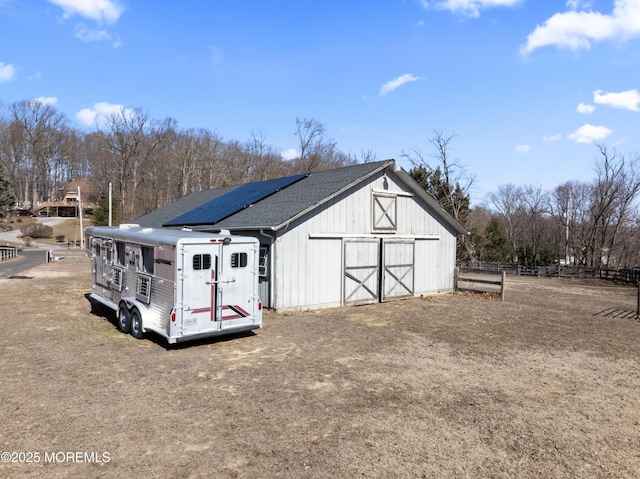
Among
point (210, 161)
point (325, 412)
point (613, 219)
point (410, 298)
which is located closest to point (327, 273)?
point (410, 298)

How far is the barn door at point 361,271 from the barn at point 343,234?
4 cm

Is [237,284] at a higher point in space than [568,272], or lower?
higher

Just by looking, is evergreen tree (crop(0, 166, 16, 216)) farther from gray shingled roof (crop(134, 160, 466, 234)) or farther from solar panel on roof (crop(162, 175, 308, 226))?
gray shingled roof (crop(134, 160, 466, 234))

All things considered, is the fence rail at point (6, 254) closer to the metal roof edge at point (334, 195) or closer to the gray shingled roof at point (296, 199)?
the gray shingled roof at point (296, 199)

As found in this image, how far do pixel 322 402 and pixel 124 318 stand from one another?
272 inches

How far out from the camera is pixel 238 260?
34.5 ft

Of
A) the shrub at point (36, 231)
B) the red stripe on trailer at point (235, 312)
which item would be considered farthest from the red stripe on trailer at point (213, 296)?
the shrub at point (36, 231)

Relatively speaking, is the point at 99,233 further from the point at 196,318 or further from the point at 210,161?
the point at 210,161

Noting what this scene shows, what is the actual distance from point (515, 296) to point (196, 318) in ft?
53.7

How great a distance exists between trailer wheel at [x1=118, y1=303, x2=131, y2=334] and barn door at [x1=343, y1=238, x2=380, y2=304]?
7.97 metres

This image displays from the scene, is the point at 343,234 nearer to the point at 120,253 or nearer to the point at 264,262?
the point at 264,262

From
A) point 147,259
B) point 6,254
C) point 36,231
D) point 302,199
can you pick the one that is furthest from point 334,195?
point 36,231

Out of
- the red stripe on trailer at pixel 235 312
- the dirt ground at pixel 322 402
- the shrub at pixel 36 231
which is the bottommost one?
the dirt ground at pixel 322 402

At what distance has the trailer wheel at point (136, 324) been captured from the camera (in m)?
10.6
